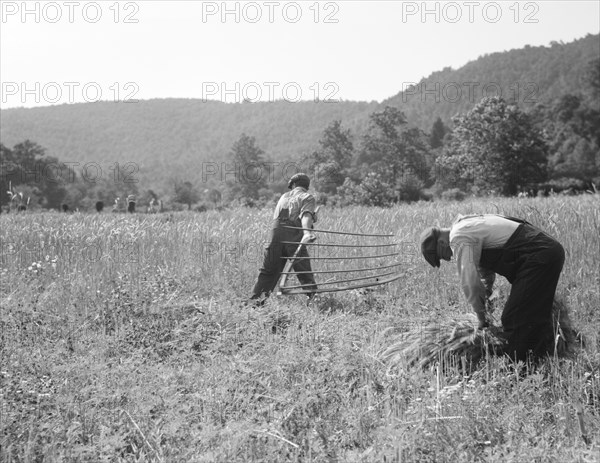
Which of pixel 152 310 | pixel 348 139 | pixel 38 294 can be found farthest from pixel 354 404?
pixel 348 139

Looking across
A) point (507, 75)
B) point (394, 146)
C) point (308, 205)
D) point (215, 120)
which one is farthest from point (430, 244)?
point (215, 120)

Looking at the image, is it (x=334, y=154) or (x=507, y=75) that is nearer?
(x=334, y=154)

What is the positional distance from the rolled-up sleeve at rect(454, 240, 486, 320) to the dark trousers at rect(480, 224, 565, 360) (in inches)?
7.0

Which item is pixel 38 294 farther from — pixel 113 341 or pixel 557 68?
pixel 557 68

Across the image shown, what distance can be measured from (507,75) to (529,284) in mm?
129056

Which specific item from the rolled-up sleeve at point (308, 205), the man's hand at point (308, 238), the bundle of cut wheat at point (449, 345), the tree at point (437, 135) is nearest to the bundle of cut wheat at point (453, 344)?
the bundle of cut wheat at point (449, 345)

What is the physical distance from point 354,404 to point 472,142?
43846 mm

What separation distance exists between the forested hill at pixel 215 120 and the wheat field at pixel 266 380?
96796 mm

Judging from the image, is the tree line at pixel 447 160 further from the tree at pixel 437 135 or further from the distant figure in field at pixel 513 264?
the distant figure in field at pixel 513 264

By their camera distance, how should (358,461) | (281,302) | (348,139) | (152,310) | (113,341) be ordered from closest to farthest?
(358,461)
(113,341)
(152,310)
(281,302)
(348,139)

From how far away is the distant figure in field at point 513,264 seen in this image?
4.21 metres

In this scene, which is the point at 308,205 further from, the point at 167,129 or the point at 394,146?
the point at 167,129

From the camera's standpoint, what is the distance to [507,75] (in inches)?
4845

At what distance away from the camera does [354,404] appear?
3.79m
